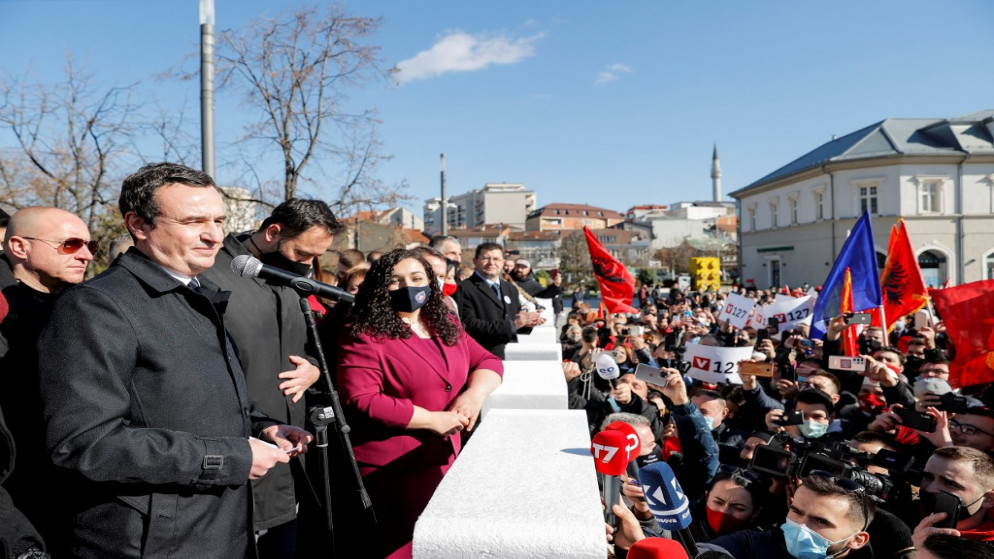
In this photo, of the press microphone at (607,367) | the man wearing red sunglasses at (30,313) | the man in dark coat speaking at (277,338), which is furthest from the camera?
the press microphone at (607,367)

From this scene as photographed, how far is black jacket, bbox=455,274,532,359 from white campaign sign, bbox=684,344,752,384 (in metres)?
1.90

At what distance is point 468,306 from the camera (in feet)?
18.8

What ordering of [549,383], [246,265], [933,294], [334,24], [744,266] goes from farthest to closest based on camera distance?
[744,266] → [334,24] → [933,294] → [549,383] → [246,265]

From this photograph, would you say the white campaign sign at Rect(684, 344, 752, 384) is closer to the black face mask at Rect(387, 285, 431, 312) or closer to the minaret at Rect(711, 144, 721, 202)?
the black face mask at Rect(387, 285, 431, 312)

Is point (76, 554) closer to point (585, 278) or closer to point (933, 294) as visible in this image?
point (933, 294)

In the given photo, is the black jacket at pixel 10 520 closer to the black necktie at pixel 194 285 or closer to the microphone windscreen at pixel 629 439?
the black necktie at pixel 194 285

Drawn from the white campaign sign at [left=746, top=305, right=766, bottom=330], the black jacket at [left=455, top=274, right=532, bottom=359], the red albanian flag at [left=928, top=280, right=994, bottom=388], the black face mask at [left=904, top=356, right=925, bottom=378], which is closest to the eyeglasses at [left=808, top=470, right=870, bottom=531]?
the black jacket at [left=455, top=274, right=532, bottom=359]

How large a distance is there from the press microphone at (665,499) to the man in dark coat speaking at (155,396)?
143cm

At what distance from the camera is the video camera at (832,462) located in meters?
3.25

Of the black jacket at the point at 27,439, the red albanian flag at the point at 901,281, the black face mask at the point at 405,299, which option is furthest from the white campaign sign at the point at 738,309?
the black jacket at the point at 27,439

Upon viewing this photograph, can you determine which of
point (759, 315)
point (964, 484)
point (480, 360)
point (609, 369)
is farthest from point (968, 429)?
point (759, 315)

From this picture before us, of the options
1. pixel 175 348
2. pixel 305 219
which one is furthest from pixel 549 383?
pixel 175 348

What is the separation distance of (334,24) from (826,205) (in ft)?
149

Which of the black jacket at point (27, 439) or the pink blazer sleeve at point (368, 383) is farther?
the pink blazer sleeve at point (368, 383)
